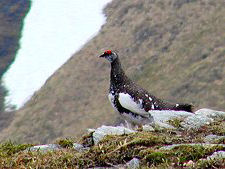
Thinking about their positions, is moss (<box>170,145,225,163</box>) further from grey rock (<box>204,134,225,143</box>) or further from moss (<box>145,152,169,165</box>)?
grey rock (<box>204,134,225,143</box>)

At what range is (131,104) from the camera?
42.6ft

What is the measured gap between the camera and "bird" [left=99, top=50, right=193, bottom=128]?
1298cm

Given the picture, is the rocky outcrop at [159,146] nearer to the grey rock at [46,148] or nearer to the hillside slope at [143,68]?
the grey rock at [46,148]

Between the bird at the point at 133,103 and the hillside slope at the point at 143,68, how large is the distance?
41.0 m

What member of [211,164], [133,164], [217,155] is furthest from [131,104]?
[211,164]

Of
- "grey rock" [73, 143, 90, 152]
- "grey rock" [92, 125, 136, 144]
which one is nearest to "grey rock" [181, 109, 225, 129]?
"grey rock" [92, 125, 136, 144]

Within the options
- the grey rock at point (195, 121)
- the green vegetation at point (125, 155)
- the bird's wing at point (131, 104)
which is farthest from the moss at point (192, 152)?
the bird's wing at point (131, 104)

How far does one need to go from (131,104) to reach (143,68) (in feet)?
184

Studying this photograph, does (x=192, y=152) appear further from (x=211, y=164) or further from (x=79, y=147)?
(x=79, y=147)

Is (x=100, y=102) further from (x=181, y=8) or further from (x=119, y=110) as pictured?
(x=119, y=110)

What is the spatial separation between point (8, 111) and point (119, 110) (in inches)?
2247

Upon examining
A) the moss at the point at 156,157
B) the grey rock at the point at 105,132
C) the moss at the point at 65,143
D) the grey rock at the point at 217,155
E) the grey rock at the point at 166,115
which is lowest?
the grey rock at the point at 166,115

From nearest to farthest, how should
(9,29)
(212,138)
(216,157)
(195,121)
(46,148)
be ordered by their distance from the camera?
1. (216,157)
2. (212,138)
3. (46,148)
4. (195,121)
5. (9,29)

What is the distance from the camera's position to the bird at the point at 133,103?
1298cm
